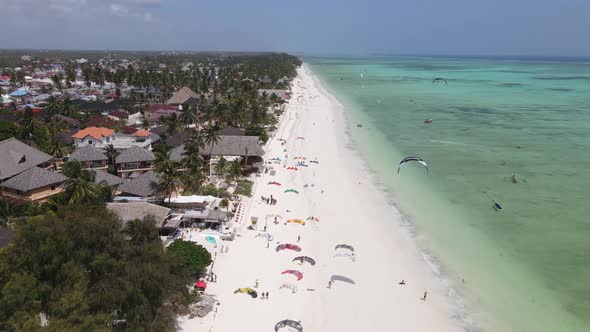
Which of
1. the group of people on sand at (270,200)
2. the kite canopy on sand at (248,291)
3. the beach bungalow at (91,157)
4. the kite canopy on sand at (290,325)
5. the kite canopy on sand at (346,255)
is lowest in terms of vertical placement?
the kite canopy on sand at (290,325)

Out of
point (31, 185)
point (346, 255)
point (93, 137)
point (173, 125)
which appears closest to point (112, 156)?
point (31, 185)

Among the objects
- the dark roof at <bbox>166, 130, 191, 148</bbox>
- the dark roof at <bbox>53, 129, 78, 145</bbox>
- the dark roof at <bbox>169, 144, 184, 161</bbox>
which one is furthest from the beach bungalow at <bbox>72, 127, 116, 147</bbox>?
the dark roof at <bbox>169, 144, 184, 161</bbox>

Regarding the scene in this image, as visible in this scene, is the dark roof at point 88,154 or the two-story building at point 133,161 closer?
the two-story building at point 133,161

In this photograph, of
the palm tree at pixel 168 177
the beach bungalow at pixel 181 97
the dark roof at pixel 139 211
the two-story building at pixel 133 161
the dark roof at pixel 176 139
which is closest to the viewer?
the dark roof at pixel 139 211

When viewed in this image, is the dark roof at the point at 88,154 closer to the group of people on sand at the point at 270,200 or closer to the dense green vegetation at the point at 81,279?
the group of people on sand at the point at 270,200

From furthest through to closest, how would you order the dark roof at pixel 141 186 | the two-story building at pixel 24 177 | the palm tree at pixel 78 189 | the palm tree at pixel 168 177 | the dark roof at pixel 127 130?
the dark roof at pixel 127 130 < the dark roof at pixel 141 186 < the two-story building at pixel 24 177 < the palm tree at pixel 168 177 < the palm tree at pixel 78 189

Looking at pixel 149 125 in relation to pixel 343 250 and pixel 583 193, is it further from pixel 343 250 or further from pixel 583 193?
pixel 583 193

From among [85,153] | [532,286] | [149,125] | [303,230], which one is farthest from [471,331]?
[149,125]

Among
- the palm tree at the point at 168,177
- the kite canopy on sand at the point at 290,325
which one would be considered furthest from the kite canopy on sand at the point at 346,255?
the palm tree at the point at 168,177
